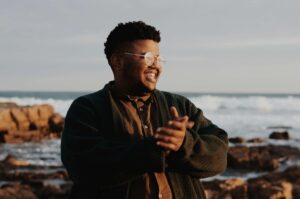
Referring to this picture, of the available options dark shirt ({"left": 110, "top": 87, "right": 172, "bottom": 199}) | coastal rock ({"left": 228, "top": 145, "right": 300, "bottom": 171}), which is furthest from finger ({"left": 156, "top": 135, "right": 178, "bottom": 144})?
coastal rock ({"left": 228, "top": 145, "right": 300, "bottom": 171})

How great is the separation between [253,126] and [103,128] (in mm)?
31639

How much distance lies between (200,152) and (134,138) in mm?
358

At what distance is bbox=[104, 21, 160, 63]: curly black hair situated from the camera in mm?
2984

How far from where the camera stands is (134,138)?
9.64 feet

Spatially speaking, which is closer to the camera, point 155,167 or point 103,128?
point 155,167

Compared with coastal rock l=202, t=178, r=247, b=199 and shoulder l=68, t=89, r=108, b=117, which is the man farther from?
coastal rock l=202, t=178, r=247, b=199

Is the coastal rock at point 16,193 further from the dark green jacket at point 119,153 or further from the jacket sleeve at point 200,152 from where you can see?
the jacket sleeve at point 200,152

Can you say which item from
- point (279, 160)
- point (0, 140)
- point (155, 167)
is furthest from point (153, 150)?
point (0, 140)

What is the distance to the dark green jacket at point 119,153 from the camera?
A: 8.90 feet

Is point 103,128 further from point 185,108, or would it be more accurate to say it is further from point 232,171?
point 232,171

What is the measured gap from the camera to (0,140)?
89.0 ft

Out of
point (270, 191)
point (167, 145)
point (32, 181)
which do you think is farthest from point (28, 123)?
point (167, 145)

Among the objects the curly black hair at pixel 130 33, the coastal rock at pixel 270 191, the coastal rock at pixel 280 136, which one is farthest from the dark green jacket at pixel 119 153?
the coastal rock at pixel 280 136

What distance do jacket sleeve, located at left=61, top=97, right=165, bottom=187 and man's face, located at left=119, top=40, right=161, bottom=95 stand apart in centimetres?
25
